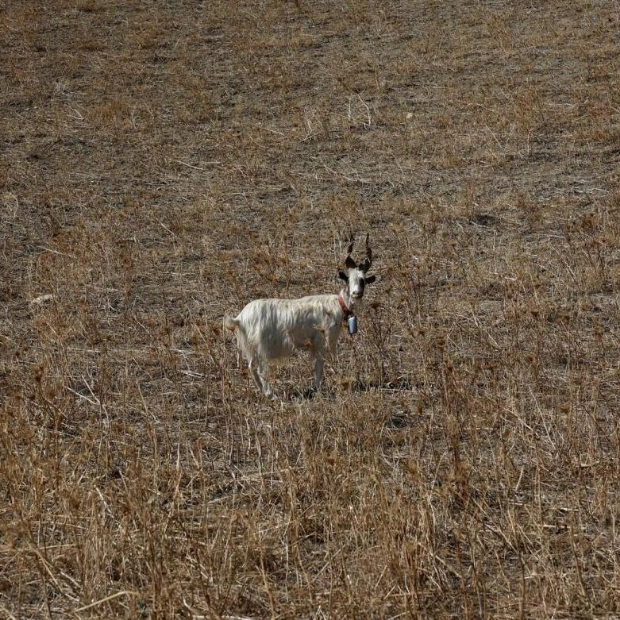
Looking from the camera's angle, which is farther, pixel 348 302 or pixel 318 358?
pixel 348 302

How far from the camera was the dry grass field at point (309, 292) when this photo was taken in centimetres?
537

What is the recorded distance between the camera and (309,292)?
1115 centimetres

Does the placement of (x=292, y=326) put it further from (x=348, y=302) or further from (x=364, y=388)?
(x=364, y=388)

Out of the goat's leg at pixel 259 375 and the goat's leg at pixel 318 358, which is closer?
the goat's leg at pixel 259 375

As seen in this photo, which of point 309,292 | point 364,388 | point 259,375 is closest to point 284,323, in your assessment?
point 259,375

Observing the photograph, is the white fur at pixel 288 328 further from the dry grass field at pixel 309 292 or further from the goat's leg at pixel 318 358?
the dry grass field at pixel 309 292

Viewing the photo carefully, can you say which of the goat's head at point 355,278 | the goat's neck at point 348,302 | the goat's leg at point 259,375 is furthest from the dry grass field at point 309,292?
the goat's head at point 355,278

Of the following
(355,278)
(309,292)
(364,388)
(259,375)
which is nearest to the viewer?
(259,375)

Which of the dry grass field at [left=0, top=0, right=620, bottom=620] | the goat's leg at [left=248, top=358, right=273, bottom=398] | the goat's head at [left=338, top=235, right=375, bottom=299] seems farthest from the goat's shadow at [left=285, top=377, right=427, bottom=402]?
the goat's head at [left=338, top=235, right=375, bottom=299]

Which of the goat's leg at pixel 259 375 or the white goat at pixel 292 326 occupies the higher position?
the white goat at pixel 292 326

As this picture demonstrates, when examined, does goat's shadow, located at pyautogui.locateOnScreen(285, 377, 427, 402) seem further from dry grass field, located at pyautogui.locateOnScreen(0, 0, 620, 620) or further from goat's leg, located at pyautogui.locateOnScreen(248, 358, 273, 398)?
goat's leg, located at pyautogui.locateOnScreen(248, 358, 273, 398)

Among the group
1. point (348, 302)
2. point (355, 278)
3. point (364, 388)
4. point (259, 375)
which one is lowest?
point (364, 388)

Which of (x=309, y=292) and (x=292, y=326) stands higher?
(x=292, y=326)

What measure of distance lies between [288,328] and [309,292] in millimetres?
2556
